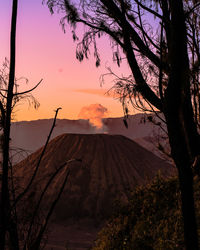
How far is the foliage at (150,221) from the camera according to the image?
25.9ft

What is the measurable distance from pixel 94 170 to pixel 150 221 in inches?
1454

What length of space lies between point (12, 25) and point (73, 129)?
139m

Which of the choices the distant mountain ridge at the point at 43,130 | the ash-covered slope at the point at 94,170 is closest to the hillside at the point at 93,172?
the ash-covered slope at the point at 94,170

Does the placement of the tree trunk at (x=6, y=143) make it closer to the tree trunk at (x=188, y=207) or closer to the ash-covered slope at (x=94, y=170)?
the tree trunk at (x=188, y=207)

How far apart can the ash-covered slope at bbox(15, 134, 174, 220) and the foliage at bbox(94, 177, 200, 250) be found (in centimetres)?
2294

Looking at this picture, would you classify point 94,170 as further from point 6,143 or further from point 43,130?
point 43,130

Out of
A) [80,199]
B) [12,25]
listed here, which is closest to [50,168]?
[80,199]

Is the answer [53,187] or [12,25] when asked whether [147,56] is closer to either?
[12,25]

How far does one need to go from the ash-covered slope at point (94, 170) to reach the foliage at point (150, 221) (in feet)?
75.3

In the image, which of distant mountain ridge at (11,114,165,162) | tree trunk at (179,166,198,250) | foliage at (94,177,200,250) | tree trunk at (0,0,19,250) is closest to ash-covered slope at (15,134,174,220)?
foliage at (94,177,200,250)

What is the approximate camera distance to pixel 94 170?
45.8m

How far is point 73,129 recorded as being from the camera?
140000 mm

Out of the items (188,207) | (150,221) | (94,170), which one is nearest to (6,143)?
(188,207)

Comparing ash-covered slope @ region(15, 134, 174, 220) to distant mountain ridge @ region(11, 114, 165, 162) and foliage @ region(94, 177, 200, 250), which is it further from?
distant mountain ridge @ region(11, 114, 165, 162)
